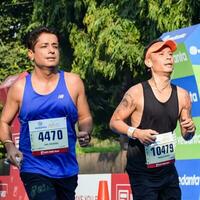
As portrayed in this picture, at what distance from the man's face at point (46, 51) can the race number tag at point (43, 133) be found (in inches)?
18.1

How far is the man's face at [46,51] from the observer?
6359 millimetres

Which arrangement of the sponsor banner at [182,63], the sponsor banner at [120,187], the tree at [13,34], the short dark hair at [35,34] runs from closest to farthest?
the short dark hair at [35,34] < the sponsor banner at [182,63] < the sponsor banner at [120,187] < the tree at [13,34]

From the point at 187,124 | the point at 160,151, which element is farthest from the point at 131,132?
the point at 187,124

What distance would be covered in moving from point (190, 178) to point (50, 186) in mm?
3449

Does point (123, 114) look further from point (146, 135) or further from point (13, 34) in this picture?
point (13, 34)

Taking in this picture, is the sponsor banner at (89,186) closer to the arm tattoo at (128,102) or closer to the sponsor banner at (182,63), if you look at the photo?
the sponsor banner at (182,63)

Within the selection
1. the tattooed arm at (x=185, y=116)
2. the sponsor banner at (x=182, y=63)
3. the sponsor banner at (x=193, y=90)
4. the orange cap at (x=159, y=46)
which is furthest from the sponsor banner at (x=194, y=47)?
the tattooed arm at (x=185, y=116)

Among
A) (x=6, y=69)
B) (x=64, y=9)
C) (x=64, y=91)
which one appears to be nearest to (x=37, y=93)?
(x=64, y=91)

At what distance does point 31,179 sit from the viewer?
6.27m

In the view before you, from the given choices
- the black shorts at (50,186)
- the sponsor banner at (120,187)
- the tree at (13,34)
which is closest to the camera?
the black shorts at (50,186)

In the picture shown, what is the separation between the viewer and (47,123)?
20.7ft

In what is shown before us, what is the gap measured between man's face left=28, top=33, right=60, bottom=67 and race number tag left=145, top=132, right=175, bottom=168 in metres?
1.05

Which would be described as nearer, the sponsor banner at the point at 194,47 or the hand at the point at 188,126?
the hand at the point at 188,126

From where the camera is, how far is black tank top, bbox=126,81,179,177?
6.57 m
